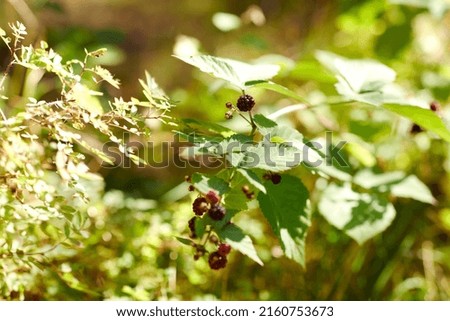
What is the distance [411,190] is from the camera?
3.97 ft

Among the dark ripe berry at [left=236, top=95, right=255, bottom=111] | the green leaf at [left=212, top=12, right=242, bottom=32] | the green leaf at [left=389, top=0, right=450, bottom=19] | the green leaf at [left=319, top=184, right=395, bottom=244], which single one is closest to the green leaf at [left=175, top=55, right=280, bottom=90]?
the dark ripe berry at [left=236, top=95, right=255, bottom=111]

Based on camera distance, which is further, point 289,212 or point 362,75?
point 362,75

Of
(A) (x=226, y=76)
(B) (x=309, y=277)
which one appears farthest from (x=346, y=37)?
(A) (x=226, y=76)

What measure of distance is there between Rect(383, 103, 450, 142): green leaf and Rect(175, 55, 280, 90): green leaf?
0.25m

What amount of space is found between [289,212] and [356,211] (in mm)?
326

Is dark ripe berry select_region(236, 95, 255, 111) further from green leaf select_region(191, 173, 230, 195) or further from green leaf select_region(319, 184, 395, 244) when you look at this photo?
green leaf select_region(319, 184, 395, 244)

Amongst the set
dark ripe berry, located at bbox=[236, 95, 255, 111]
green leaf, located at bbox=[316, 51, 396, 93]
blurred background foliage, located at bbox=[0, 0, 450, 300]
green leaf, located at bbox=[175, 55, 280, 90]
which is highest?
green leaf, located at bbox=[175, 55, 280, 90]

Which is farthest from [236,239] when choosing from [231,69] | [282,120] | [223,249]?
[282,120]

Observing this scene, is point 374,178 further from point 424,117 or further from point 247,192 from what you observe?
point 247,192

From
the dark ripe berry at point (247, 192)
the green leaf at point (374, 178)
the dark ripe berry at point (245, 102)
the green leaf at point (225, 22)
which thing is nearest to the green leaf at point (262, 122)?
the dark ripe berry at point (245, 102)

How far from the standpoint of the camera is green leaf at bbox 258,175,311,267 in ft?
2.89

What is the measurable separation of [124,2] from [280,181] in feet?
5.21

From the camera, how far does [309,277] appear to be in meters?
1.46
